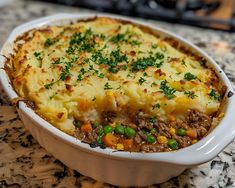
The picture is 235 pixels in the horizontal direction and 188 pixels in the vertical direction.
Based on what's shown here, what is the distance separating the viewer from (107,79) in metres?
1.53

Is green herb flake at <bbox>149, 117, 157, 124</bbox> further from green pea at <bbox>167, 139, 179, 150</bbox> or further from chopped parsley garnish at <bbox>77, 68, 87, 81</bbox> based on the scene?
chopped parsley garnish at <bbox>77, 68, 87, 81</bbox>

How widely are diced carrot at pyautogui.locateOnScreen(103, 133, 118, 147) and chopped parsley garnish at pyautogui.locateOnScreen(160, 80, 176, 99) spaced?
26 centimetres

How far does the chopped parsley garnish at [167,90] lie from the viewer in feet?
4.72

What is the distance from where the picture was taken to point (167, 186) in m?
1.41

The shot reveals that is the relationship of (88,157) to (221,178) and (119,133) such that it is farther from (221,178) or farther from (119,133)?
(221,178)

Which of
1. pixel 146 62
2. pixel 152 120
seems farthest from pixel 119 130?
pixel 146 62

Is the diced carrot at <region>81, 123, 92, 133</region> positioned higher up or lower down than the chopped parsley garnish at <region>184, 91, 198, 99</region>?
lower down

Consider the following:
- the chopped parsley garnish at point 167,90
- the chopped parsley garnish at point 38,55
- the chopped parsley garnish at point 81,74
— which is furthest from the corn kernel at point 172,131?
the chopped parsley garnish at point 38,55

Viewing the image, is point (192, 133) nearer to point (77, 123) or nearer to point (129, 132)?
point (129, 132)

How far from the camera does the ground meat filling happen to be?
4.41 feet

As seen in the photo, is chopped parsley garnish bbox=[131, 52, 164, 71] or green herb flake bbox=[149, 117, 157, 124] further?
chopped parsley garnish bbox=[131, 52, 164, 71]

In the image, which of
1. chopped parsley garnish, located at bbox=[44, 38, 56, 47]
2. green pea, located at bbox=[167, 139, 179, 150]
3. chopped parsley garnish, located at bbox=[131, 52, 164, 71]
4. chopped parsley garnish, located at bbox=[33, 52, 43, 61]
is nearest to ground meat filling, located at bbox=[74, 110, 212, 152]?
green pea, located at bbox=[167, 139, 179, 150]

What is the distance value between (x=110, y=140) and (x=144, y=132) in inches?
5.7

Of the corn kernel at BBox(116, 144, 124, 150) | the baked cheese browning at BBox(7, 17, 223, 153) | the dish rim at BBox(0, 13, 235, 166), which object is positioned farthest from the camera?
the baked cheese browning at BBox(7, 17, 223, 153)
